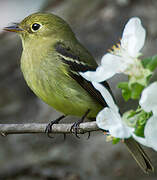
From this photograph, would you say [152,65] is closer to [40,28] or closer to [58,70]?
[58,70]

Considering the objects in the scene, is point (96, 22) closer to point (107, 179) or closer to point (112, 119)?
point (107, 179)

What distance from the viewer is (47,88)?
3.35m

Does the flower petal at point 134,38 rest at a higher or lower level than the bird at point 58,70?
lower

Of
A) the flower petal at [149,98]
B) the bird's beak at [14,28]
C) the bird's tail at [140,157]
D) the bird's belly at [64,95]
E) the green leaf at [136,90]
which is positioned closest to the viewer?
the flower petal at [149,98]

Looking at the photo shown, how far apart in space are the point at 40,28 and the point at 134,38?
2.70 m

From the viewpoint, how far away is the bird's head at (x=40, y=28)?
12.6 feet

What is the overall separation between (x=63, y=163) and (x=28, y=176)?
16.8 inches

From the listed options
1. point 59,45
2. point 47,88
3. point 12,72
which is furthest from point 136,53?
point 12,72

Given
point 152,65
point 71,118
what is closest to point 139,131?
point 152,65

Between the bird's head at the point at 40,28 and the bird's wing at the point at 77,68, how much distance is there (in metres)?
0.24

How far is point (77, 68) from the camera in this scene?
11.6 feet

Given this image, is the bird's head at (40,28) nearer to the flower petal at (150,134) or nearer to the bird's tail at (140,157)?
the bird's tail at (140,157)

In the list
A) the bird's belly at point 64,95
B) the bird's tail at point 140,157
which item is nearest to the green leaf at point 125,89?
the bird's tail at point 140,157

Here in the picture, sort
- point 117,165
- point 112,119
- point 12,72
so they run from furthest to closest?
point 12,72 < point 117,165 < point 112,119
